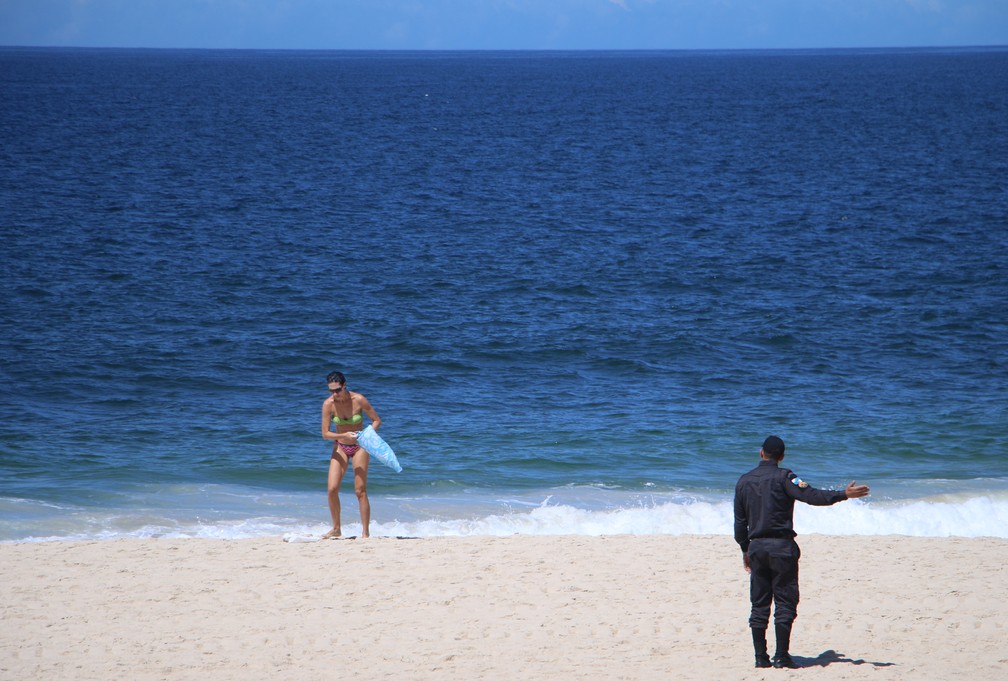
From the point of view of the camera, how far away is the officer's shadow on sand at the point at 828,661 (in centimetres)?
863

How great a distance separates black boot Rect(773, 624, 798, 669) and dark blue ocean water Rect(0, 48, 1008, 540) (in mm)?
5934

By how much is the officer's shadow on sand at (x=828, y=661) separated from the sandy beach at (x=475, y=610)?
29 mm

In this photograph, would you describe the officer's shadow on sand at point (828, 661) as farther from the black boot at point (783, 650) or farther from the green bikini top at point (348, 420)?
the green bikini top at point (348, 420)

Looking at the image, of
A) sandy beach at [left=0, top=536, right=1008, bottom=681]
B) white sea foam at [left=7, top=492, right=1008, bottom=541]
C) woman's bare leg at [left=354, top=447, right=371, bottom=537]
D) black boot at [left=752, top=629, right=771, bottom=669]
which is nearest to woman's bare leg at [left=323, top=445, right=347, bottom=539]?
woman's bare leg at [left=354, top=447, right=371, bottom=537]

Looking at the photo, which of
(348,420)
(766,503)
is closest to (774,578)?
(766,503)

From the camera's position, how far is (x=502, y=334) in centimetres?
2444

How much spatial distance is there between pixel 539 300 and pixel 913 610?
18041mm

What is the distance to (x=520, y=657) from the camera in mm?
8969

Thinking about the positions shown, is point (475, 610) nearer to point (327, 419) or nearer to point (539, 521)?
point (327, 419)

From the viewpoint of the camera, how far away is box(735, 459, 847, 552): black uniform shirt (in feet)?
26.1

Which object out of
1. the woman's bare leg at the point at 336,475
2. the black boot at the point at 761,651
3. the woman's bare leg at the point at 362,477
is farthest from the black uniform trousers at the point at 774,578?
the woman's bare leg at the point at 336,475

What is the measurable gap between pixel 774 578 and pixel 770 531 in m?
0.38

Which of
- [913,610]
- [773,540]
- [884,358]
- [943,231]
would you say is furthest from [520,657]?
[943,231]

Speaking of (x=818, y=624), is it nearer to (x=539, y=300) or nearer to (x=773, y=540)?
(x=773, y=540)
